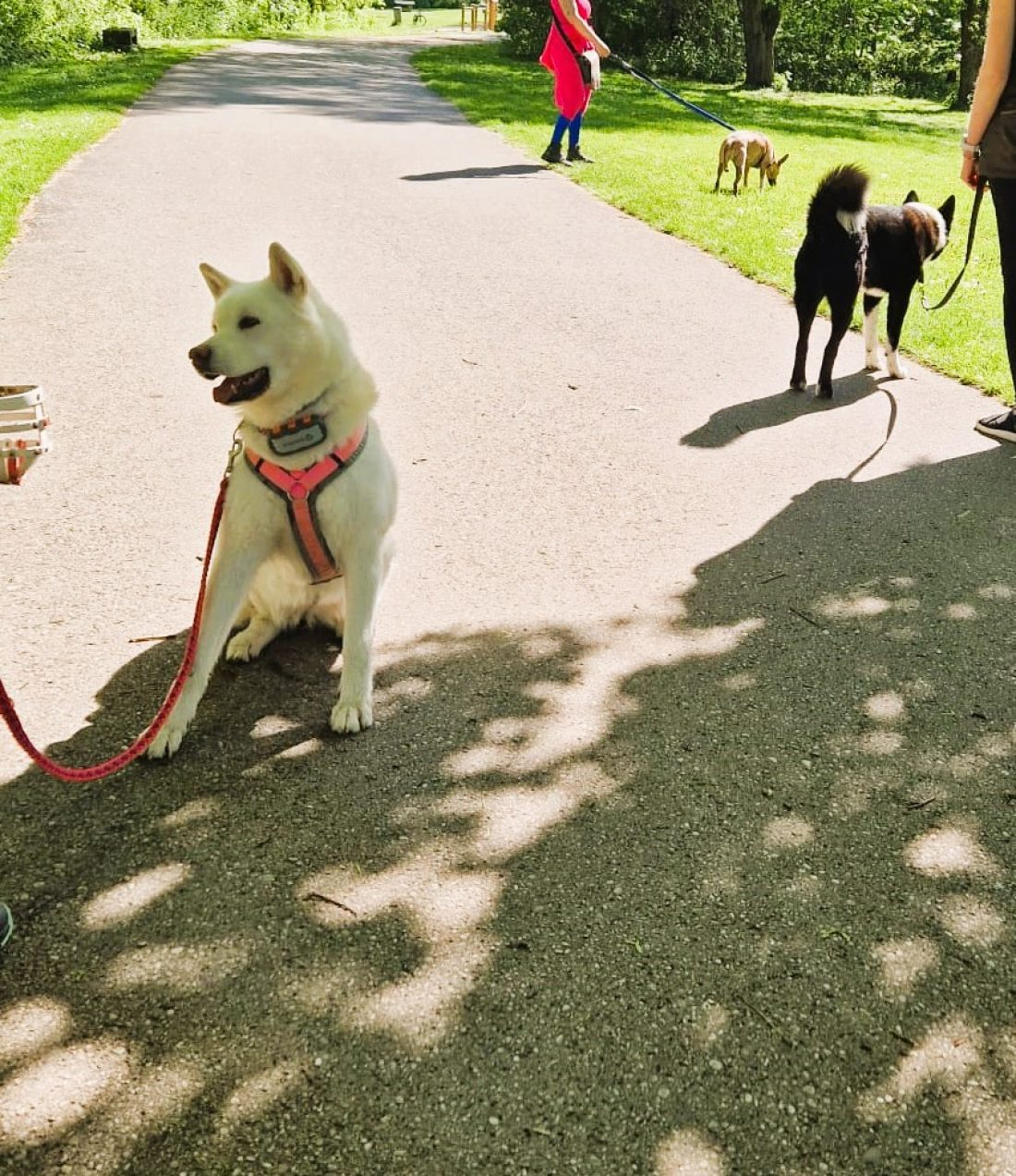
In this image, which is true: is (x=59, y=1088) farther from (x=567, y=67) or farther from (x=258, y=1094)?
(x=567, y=67)

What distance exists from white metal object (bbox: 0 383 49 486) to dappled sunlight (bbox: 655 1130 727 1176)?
223cm

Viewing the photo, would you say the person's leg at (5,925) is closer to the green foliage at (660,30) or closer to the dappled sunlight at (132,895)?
the dappled sunlight at (132,895)

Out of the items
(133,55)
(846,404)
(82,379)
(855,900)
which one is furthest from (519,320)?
(133,55)

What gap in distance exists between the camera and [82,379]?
251 inches

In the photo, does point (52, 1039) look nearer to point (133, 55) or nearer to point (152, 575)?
point (152, 575)

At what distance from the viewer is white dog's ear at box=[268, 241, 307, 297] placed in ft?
9.77

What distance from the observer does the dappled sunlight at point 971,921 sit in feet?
8.61

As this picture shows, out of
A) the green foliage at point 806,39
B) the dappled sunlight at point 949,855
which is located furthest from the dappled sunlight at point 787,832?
the green foliage at point 806,39

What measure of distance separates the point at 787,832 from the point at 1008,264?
3693 mm

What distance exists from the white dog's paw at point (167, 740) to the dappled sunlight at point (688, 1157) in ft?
6.10

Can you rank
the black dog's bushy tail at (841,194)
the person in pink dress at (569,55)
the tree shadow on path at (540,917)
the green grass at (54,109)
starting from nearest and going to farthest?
the tree shadow on path at (540,917) → the black dog's bushy tail at (841,194) → the green grass at (54,109) → the person in pink dress at (569,55)

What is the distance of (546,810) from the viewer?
3064mm

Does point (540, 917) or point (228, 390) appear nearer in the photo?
point (540, 917)

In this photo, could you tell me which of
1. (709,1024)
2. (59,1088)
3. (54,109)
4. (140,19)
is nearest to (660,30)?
(140,19)
